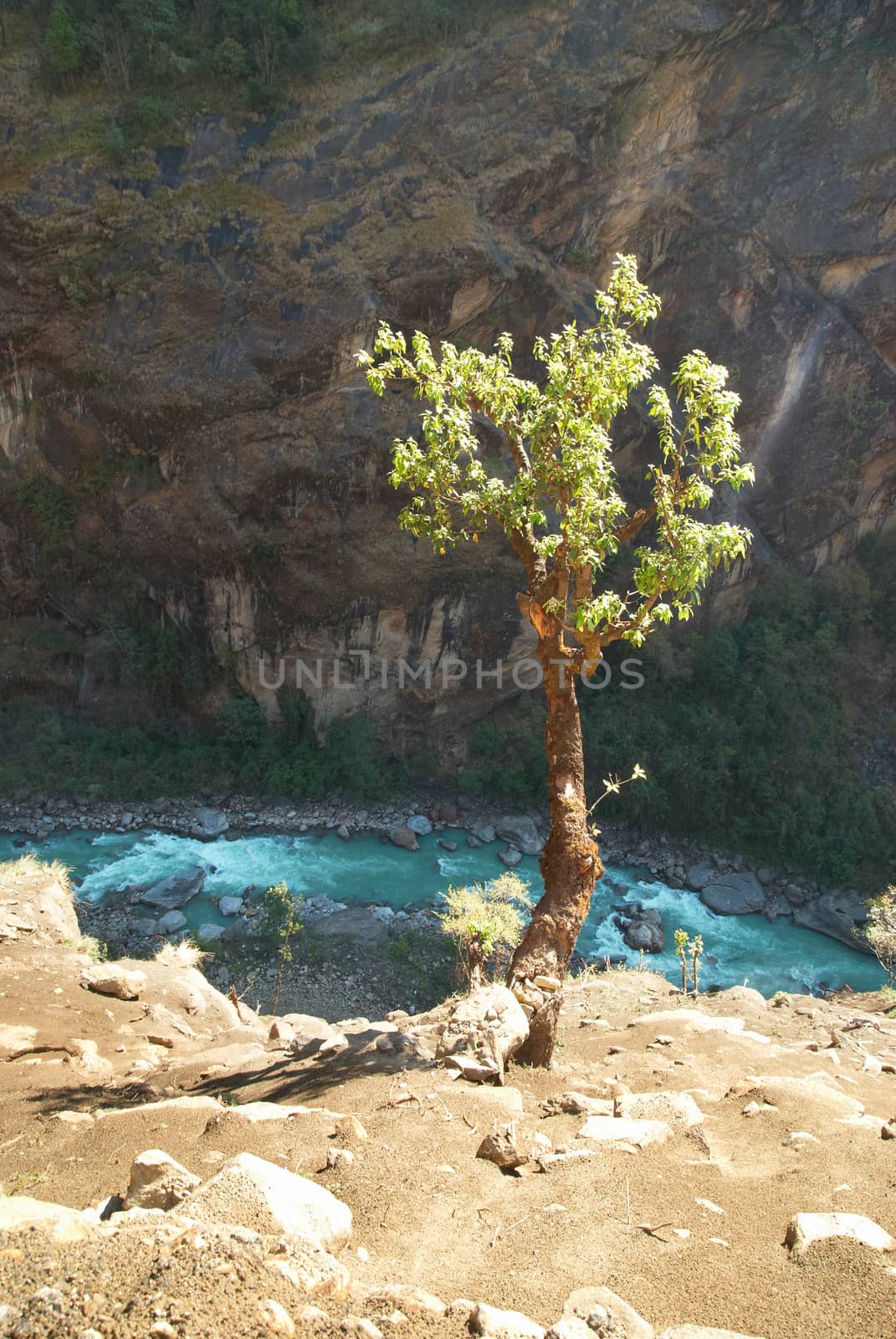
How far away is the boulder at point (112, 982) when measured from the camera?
6.49 meters

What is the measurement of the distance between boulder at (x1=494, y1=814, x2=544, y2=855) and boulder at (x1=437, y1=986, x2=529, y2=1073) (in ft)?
41.3

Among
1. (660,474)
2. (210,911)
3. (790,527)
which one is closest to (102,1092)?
(660,474)

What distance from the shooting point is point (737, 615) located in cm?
2003

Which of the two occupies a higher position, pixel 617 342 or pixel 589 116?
pixel 589 116

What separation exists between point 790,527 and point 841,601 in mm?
2369

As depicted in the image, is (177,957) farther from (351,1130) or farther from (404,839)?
(404,839)

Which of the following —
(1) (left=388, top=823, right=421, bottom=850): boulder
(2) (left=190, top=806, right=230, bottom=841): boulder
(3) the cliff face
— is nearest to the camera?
(3) the cliff face

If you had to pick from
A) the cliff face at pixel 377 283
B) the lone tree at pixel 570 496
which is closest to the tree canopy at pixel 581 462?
the lone tree at pixel 570 496

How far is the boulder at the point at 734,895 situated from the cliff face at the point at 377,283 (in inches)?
280

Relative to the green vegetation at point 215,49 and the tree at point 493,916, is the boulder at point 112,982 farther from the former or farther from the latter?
the green vegetation at point 215,49

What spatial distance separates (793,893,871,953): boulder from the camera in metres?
15.3

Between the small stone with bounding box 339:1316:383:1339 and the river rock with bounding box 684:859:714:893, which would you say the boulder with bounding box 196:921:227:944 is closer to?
the river rock with bounding box 684:859:714:893

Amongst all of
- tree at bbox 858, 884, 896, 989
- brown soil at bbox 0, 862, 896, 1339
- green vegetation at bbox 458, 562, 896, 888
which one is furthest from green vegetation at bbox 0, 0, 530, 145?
tree at bbox 858, 884, 896, 989

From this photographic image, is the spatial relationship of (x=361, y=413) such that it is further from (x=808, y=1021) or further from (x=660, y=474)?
(x=808, y=1021)
